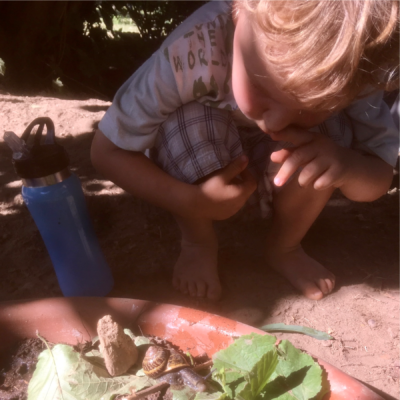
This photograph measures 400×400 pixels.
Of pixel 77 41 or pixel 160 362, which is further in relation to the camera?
pixel 77 41

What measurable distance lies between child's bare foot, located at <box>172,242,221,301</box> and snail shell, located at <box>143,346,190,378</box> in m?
0.69

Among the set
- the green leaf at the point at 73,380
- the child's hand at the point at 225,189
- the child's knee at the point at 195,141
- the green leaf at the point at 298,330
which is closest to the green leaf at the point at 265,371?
the green leaf at the point at 73,380

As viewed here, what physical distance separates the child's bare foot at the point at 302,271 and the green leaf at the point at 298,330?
22cm

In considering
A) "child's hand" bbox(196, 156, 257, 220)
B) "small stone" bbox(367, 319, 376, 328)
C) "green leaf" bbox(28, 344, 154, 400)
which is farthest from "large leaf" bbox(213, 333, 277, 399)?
"small stone" bbox(367, 319, 376, 328)

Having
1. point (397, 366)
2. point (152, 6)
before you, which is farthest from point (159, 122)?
point (152, 6)

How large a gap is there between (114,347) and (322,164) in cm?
90

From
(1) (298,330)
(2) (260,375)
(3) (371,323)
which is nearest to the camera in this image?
(2) (260,375)

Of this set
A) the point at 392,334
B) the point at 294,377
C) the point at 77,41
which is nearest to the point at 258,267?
the point at 392,334

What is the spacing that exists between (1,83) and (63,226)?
10.8 feet

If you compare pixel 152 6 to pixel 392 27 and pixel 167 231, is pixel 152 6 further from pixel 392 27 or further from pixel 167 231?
pixel 392 27

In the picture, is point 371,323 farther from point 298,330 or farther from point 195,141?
point 195,141

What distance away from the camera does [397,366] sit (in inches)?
56.7

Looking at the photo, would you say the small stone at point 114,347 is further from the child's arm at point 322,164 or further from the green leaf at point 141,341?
the child's arm at point 322,164

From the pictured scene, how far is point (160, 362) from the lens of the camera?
958 mm
